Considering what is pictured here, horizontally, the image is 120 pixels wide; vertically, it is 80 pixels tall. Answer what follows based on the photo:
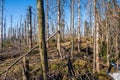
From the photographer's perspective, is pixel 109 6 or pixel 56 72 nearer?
pixel 109 6

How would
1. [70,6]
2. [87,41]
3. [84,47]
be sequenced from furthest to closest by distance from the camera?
[87,41], [84,47], [70,6]

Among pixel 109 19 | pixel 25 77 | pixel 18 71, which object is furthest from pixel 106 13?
pixel 18 71

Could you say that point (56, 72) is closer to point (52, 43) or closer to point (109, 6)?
point (109, 6)

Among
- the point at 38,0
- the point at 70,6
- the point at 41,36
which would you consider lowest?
the point at 41,36

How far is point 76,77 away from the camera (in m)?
5.86

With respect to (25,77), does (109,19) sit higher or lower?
higher

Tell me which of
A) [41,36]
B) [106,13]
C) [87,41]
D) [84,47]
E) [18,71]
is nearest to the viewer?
[41,36]

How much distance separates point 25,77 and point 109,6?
310 cm

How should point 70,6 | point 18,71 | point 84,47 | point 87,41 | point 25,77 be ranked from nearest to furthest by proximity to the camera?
point 25,77, point 18,71, point 70,6, point 84,47, point 87,41

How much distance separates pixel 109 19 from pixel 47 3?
24655 mm

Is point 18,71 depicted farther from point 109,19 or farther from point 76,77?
point 109,19

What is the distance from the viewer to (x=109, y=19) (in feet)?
14.3

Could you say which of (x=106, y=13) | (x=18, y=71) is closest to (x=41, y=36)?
(x=106, y=13)

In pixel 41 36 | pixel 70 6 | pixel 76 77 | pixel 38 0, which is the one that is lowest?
pixel 76 77
